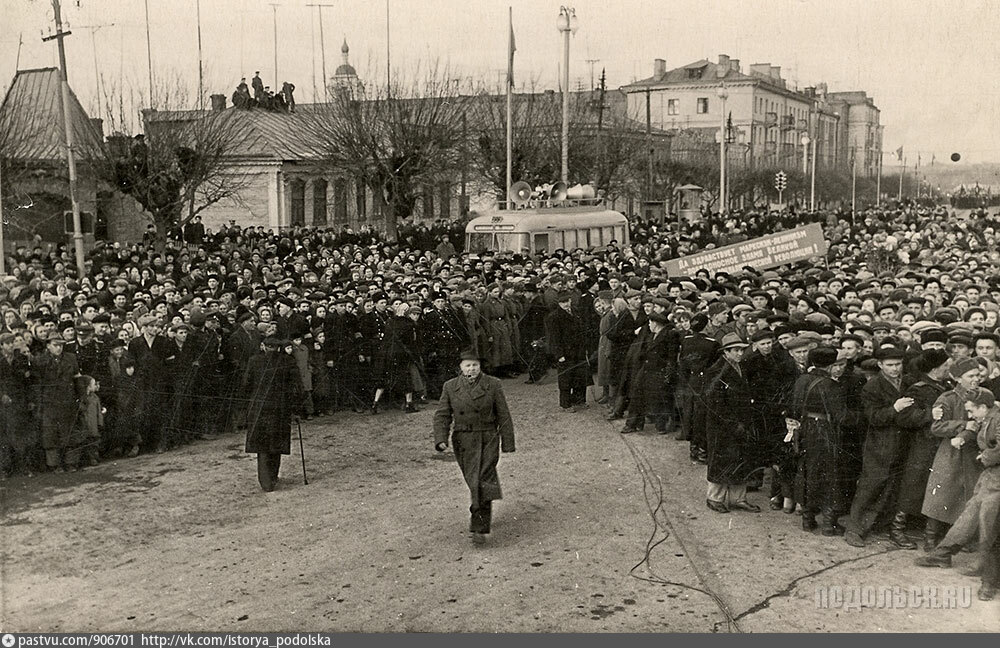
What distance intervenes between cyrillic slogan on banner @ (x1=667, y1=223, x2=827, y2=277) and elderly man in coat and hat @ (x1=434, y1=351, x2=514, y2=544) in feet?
30.4

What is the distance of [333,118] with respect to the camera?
104 feet

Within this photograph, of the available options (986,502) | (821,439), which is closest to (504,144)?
(821,439)

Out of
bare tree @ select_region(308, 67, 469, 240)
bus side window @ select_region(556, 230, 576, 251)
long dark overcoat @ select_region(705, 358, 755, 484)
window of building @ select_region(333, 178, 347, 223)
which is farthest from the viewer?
window of building @ select_region(333, 178, 347, 223)

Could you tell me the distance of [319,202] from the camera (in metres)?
37.7

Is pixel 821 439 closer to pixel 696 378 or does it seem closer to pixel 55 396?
pixel 696 378

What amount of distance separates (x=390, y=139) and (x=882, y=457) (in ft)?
82.1

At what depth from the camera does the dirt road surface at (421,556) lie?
21.5 feet

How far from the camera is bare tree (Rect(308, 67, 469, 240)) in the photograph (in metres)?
30.6

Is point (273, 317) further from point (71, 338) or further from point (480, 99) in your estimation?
point (480, 99)

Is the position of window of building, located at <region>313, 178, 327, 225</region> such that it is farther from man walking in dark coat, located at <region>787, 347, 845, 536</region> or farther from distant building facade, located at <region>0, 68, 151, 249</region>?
man walking in dark coat, located at <region>787, 347, 845, 536</region>

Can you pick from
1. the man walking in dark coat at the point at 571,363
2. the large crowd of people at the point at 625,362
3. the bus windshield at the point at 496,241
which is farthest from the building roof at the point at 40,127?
the man walking in dark coat at the point at 571,363

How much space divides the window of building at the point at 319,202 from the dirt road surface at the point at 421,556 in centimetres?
2731

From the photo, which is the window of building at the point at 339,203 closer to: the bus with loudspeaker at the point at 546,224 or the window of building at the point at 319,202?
the window of building at the point at 319,202

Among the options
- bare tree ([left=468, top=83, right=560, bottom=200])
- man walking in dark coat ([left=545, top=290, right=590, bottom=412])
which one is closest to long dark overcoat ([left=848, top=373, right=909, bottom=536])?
man walking in dark coat ([left=545, top=290, right=590, bottom=412])
